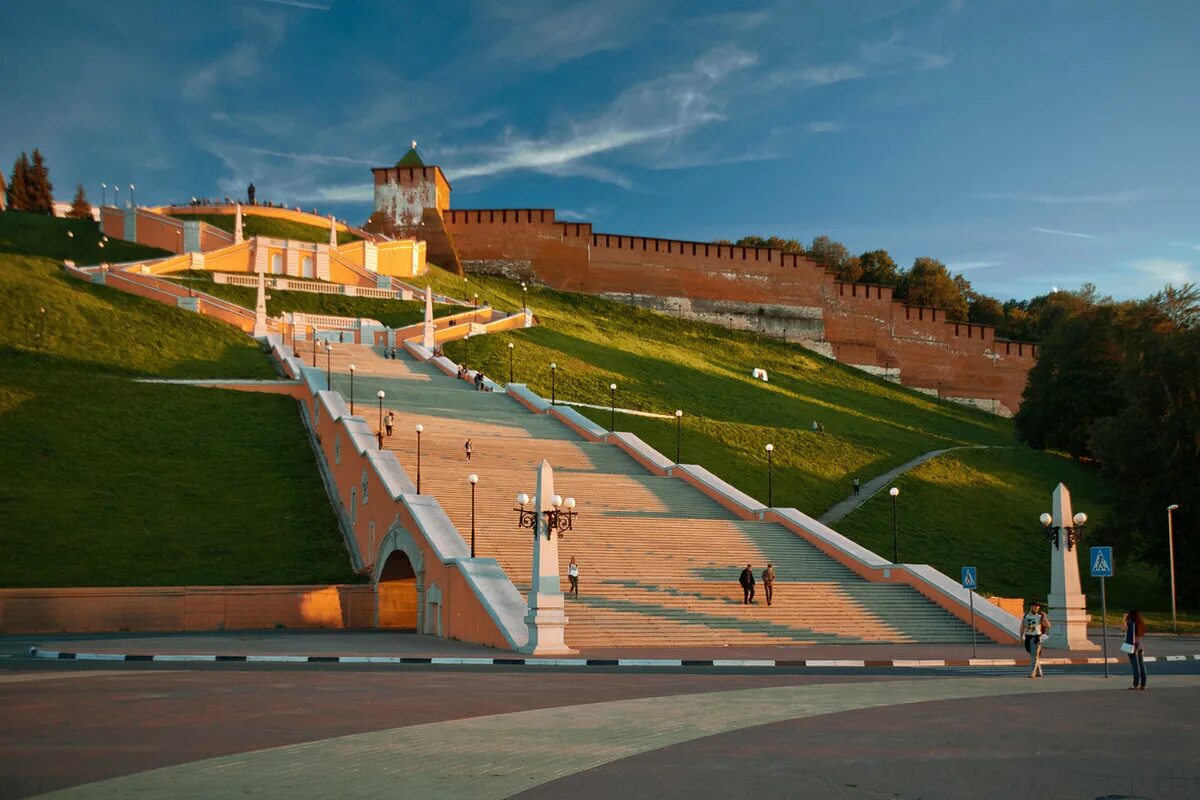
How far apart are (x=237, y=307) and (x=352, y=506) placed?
87.5 feet

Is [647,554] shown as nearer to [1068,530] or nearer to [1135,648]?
[1068,530]

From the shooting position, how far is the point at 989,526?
3803cm

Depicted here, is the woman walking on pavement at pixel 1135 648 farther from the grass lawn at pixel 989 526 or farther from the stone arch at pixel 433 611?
the grass lawn at pixel 989 526

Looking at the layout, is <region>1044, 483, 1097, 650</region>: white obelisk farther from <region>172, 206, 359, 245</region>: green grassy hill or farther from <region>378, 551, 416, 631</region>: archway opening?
<region>172, 206, 359, 245</region>: green grassy hill

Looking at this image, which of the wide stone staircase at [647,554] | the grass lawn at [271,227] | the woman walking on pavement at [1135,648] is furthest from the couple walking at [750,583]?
the grass lawn at [271,227]

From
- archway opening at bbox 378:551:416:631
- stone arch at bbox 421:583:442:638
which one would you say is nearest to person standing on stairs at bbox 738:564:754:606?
stone arch at bbox 421:583:442:638

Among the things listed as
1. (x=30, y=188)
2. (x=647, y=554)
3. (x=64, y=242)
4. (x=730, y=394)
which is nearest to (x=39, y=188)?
(x=30, y=188)

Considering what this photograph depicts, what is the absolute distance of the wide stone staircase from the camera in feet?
70.7

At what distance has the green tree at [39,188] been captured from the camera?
3991 inches

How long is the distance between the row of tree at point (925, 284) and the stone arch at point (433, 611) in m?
69.6

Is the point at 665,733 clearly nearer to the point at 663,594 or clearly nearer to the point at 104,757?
the point at 104,757

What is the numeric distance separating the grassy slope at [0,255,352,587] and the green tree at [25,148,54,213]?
197 feet

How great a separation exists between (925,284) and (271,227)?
48687 millimetres

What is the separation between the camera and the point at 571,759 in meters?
8.46
